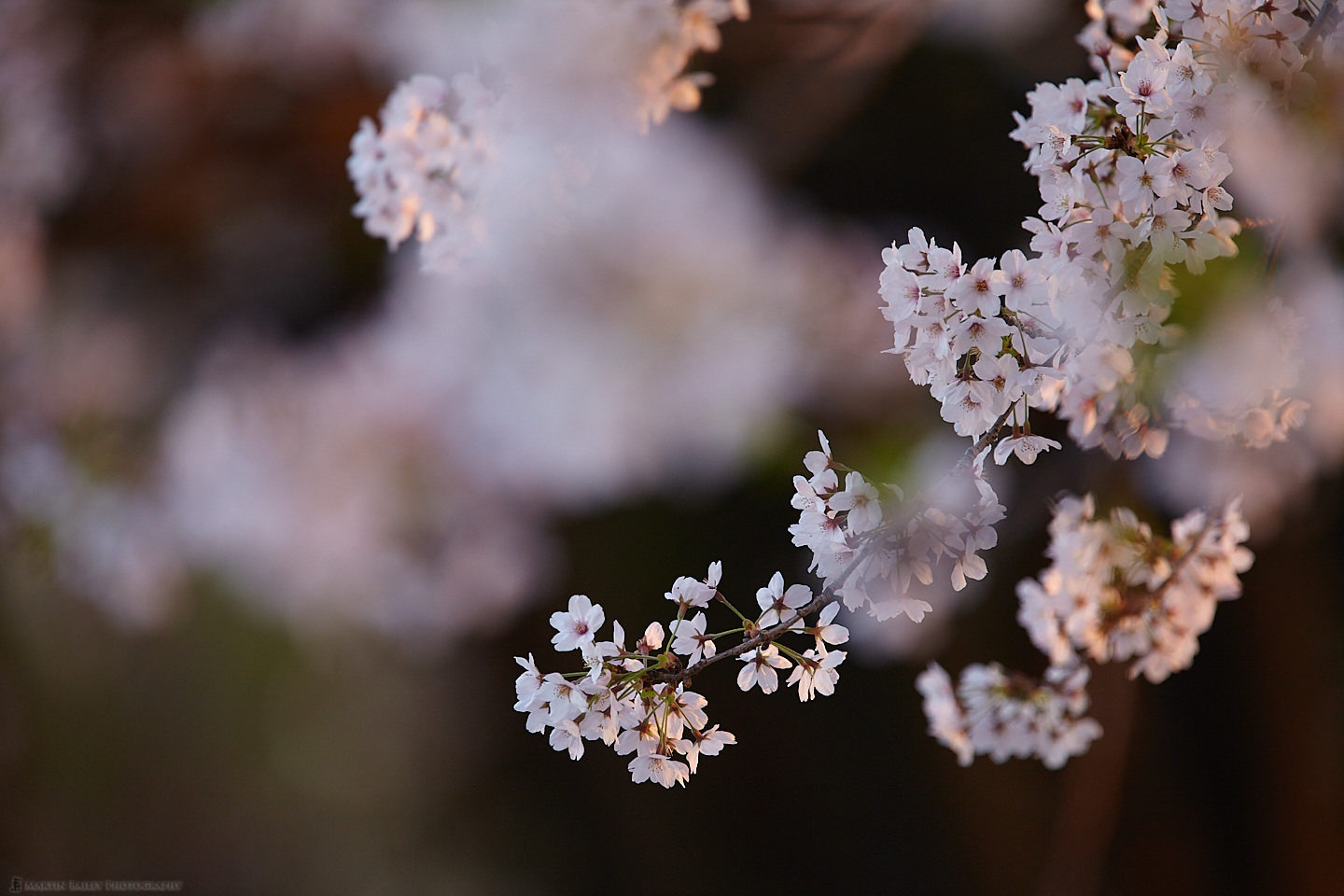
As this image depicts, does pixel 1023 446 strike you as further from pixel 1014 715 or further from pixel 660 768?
pixel 1014 715

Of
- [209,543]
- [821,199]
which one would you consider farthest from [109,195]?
[821,199]

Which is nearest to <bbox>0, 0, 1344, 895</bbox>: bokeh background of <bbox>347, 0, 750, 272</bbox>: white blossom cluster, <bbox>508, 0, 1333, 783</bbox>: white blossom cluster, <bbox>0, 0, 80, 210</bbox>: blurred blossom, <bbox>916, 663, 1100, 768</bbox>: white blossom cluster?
<bbox>0, 0, 80, 210</bbox>: blurred blossom

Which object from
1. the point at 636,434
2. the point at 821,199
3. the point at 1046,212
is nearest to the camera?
the point at 1046,212

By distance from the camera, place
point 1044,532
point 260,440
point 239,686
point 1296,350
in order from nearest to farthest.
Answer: point 1296,350, point 1044,532, point 260,440, point 239,686

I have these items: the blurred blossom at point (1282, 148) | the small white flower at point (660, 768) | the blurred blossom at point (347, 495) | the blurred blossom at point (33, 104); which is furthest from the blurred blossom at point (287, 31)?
the small white flower at point (660, 768)

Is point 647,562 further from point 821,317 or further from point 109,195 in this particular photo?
point 109,195

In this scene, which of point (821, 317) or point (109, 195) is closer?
point (821, 317)
